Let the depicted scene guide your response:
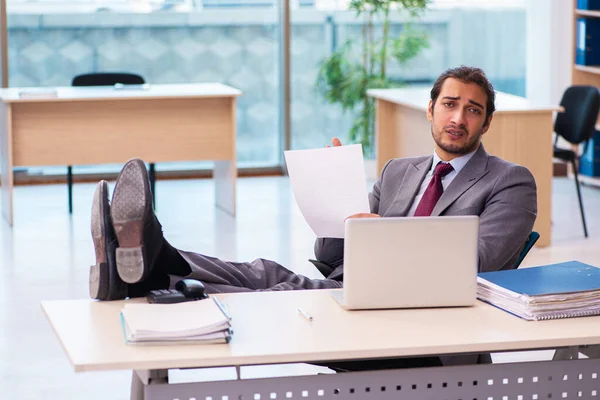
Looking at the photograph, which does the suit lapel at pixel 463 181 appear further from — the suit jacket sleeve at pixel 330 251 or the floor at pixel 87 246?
the floor at pixel 87 246

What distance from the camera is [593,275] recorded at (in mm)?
→ 2312

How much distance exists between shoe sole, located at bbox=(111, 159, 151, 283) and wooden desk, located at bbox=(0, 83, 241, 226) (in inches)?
160

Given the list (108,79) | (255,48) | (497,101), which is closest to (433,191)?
(497,101)

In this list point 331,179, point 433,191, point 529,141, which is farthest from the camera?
point 529,141

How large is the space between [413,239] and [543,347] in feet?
1.15

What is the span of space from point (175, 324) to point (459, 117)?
121 centimetres

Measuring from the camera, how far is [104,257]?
220 centimetres

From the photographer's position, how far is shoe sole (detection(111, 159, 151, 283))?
7.18 ft

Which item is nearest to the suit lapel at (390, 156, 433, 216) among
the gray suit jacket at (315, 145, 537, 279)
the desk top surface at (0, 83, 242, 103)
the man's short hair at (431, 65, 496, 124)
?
the gray suit jacket at (315, 145, 537, 279)

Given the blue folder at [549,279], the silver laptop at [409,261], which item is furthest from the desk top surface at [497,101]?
the silver laptop at [409,261]

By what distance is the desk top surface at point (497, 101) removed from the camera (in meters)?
5.43

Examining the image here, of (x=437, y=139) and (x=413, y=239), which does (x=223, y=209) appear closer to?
(x=437, y=139)

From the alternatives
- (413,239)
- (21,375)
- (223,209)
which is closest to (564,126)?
(223,209)

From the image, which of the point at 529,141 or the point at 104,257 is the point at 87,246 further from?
the point at 104,257
